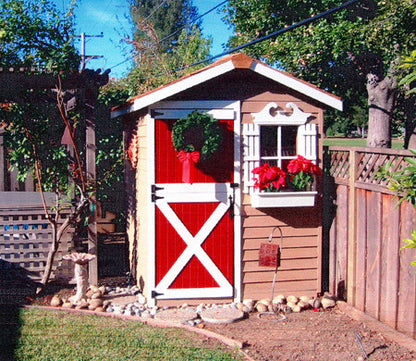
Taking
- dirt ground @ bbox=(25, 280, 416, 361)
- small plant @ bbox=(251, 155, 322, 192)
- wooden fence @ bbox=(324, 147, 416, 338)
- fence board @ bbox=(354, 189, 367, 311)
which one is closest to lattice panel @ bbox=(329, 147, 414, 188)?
wooden fence @ bbox=(324, 147, 416, 338)

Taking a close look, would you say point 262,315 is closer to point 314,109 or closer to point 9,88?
point 314,109

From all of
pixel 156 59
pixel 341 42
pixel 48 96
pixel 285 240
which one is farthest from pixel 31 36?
pixel 156 59

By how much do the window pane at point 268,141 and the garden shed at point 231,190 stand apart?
1 cm

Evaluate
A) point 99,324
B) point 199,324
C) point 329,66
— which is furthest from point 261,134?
point 329,66

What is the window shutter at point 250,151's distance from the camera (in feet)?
21.3

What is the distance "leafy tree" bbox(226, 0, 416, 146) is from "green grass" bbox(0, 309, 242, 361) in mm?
6183

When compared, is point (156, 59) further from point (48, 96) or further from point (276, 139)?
point (276, 139)

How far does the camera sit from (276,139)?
6707 mm

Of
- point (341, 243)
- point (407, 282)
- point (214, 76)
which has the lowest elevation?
point (407, 282)

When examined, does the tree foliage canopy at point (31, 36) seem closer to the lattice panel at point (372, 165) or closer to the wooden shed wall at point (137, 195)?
the wooden shed wall at point (137, 195)

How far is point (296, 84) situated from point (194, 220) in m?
2.04

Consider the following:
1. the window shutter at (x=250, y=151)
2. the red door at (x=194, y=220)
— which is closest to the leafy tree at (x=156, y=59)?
the red door at (x=194, y=220)

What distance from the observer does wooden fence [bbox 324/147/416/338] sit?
5043 mm

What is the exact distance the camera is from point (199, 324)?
19.3 ft
